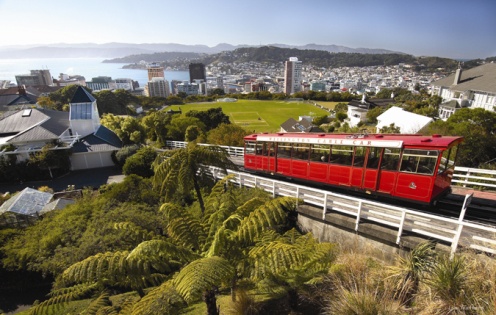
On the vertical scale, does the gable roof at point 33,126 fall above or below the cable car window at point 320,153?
below

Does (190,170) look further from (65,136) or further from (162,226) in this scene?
(65,136)

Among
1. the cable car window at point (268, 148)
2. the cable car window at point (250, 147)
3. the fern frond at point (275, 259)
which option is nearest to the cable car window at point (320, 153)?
the cable car window at point (268, 148)

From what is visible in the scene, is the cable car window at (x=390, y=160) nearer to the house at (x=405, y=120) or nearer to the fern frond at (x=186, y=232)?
the fern frond at (x=186, y=232)

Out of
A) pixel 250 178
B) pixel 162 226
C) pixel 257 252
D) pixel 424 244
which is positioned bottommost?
pixel 162 226

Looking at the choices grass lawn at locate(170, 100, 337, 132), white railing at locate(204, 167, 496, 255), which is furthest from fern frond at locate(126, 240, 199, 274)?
grass lawn at locate(170, 100, 337, 132)

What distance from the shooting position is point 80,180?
24875 mm

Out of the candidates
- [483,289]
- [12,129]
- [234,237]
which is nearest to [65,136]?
[12,129]

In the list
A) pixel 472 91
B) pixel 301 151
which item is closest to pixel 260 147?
pixel 301 151

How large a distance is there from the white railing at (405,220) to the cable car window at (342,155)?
172 cm

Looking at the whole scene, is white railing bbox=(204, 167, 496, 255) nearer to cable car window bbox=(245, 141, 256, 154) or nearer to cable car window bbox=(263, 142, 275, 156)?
cable car window bbox=(263, 142, 275, 156)

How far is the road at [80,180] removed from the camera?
76.9 ft

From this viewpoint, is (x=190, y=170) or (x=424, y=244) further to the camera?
(x=190, y=170)

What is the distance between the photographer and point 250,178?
1325cm

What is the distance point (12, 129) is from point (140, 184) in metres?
27.6
